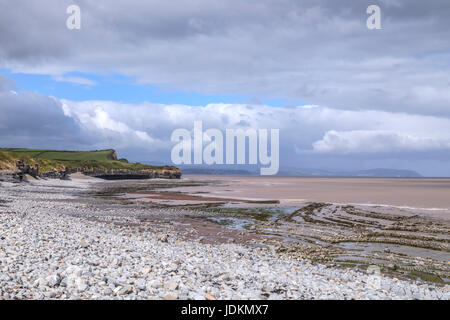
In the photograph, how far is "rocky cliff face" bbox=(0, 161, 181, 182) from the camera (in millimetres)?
71500

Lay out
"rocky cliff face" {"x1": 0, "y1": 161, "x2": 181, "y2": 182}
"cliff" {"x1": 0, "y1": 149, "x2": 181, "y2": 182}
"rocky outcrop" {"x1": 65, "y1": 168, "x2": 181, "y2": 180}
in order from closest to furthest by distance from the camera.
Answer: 1. "rocky cliff face" {"x1": 0, "y1": 161, "x2": 181, "y2": 182}
2. "cliff" {"x1": 0, "y1": 149, "x2": 181, "y2": 182}
3. "rocky outcrop" {"x1": 65, "y1": 168, "x2": 181, "y2": 180}

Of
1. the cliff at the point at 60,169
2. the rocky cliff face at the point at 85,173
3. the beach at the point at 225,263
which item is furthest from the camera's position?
the cliff at the point at 60,169

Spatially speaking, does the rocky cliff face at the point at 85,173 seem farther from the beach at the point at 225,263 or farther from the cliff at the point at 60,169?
the beach at the point at 225,263

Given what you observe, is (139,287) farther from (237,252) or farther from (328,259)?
(328,259)

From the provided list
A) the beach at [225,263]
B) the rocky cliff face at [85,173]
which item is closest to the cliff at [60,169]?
the rocky cliff face at [85,173]

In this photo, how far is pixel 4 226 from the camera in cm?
1781

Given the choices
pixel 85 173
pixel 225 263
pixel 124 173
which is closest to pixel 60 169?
pixel 85 173

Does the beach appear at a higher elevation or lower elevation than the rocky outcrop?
higher

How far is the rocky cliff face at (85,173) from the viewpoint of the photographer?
235 feet

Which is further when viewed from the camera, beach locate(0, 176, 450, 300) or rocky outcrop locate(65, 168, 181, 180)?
rocky outcrop locate(65, 168, 181, 180)

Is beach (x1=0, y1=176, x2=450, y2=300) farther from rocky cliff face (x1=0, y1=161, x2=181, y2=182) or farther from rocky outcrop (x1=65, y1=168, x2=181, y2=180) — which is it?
rocky outcrop (x1=65, y1=168, x2=181, y2=180)

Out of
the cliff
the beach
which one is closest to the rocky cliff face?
the cliff
